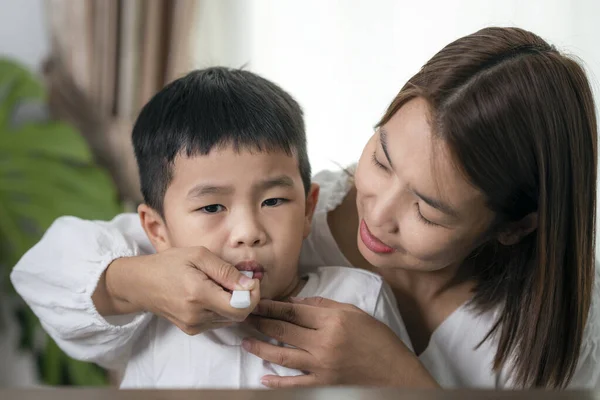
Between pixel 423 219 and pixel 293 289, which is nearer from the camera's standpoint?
pixel 423 219

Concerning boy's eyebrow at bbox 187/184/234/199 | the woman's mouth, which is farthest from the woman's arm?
the woman's mouth

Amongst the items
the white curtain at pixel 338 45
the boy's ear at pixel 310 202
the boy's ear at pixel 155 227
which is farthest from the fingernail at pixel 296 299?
the white curtain at pixel 338 45

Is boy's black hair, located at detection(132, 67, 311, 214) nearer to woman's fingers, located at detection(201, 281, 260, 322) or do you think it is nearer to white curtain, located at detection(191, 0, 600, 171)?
woman's fingers, located at detection(201, 281, 260, 322)

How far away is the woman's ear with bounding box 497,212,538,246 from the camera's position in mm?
1287

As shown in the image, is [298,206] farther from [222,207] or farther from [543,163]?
[543,163]

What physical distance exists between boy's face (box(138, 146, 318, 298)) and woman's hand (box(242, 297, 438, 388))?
0.19 feet

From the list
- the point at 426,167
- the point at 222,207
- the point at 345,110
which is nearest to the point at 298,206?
the point at 222,207

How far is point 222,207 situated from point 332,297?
29cm

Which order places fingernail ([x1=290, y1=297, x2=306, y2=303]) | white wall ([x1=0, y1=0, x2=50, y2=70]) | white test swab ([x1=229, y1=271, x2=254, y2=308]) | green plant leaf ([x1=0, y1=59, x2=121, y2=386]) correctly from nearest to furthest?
white test swab ([x1=229, y1=271, x2=254, y2=308]) → fingernail ([x1=290, y1=297, x2=306, y2=303]) → green plant leaf ([x1=0, y1=59, x2=121, y2=386]) → white wall ([x1=0, y1=0, x2=50, y2=70])

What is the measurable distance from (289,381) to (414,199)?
357 millimetres

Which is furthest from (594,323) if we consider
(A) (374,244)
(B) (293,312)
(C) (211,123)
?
(C) (211,123)

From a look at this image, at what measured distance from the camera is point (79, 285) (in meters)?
1.34

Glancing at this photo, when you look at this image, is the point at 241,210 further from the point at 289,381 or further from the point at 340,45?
the point at 340,45

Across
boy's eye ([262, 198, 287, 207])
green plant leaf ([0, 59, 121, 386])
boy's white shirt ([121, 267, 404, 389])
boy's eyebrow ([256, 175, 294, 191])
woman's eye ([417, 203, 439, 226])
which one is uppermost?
boy's eyebrow ([256, 175, 294, 191])
